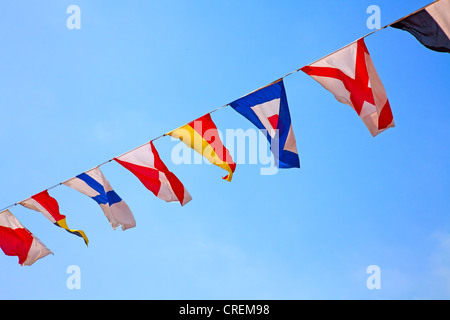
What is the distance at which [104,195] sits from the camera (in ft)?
30.8

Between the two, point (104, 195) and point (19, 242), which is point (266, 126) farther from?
point (19, 242)

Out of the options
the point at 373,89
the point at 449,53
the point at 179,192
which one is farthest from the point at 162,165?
the point at 449,53

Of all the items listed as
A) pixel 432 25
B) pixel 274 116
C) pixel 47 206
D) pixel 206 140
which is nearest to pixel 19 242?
pixel 47 206

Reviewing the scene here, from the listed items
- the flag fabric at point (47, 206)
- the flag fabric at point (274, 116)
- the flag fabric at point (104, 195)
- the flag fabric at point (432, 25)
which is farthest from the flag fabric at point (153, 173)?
the flag fabric at point (432, 25)

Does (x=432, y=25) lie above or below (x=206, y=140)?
above

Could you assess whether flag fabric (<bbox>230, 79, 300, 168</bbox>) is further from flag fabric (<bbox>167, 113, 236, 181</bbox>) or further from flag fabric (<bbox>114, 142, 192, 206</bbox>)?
flag fabric (<bbox>114, 142, 192, 206</bbox>)

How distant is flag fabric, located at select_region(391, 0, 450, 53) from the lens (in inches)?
272

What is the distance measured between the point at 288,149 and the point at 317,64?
1.57 metres

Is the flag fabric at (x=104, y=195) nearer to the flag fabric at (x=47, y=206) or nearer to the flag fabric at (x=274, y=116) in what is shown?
the flag fabric at (x=47, y=206)

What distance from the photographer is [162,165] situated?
908cm

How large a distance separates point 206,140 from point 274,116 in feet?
4.47
